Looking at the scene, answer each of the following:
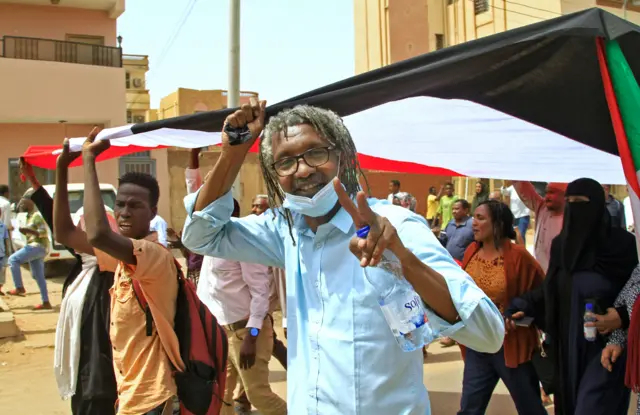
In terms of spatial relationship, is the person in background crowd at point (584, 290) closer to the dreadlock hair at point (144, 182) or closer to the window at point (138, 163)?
the dreadlock hair at point (144, 182)

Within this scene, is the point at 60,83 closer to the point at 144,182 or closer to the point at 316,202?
the point at 144,182

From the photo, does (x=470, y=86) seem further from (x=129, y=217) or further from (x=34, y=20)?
(x=34, y=20)

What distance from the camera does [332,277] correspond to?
196 cm

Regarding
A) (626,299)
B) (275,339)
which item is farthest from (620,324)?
(275,339)

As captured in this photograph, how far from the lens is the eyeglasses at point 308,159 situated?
1.98m

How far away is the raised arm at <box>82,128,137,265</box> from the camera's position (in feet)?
8.94

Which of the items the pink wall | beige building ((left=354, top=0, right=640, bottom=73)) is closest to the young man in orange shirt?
the pink wall

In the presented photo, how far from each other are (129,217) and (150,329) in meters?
0.61

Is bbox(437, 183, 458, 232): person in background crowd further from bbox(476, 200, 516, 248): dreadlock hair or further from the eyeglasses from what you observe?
the eyeglasses

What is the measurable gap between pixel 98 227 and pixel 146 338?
57cm

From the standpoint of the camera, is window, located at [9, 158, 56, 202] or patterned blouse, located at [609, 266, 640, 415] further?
window, located at [9, 158, 56, 202]

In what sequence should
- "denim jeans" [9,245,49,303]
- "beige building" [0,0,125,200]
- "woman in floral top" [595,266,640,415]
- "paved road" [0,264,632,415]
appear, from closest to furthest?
"woman in floral top" [595,266,640,415], "paved road" [0,264,632,415], "denim jeans" [9,245,49,303], "beige building" [0,0,125,200]

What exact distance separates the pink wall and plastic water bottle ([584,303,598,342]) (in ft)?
73.7

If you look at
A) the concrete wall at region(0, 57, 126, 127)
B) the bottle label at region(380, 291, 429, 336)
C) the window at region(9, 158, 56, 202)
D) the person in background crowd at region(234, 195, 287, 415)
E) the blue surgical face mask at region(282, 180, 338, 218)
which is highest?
the concrete wall at region(0, 57, 126, 127)
